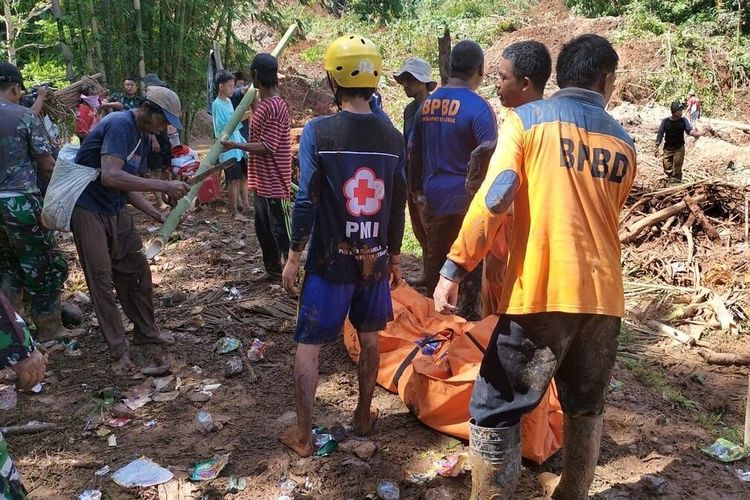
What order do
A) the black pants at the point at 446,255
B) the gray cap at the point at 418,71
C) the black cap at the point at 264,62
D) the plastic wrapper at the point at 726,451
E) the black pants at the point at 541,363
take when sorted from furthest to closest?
the gray cap at the point at 418,71, the black cap at the point at 264,62, the black pants at the point at 446,255, the plastic wrapper at the point at 726,451, the black pants at the point at 541,363

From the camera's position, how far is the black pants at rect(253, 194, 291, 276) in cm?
550

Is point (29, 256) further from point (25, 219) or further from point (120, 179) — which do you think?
point (120, 179)

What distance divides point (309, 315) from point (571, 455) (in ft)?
4.42

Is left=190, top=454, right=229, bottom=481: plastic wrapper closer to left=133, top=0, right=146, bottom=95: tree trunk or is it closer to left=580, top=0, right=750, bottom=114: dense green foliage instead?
left=133, top=0, right=146, bottom=95: tree trunk

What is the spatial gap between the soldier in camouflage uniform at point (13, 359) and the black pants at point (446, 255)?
9.69 feet

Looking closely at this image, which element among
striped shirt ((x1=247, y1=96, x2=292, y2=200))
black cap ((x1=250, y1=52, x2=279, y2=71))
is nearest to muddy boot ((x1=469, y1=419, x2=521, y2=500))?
striped shirt ((x1=247, y1=96, x2=292, y2=200))

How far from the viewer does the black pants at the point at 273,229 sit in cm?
550

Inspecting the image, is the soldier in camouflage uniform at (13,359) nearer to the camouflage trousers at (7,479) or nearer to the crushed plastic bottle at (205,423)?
the camouflage trousers at (7,479)

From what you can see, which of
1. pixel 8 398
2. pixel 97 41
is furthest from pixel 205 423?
pixel 97 41

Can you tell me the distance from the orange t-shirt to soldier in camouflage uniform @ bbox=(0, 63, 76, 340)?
3.40 m

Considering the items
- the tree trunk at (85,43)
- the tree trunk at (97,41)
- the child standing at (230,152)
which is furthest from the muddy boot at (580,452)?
the tree trunk at (85,43)

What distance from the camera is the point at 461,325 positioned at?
4152 mm

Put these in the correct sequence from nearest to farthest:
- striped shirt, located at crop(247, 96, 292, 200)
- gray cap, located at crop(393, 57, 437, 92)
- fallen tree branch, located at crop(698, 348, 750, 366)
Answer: fallen tree branch, located at crop(698, 348, 750, 366), gray cap, located at crop(393, 57, 437, 92), striped shirt, located at crop(247, 96, 292, 200)

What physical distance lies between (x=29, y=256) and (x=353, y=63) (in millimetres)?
3074
